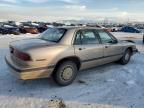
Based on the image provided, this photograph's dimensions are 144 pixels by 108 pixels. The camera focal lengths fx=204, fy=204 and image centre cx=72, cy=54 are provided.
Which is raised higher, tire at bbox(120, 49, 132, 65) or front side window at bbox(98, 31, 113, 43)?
front side window at bbox(98, 31, 113, 43)

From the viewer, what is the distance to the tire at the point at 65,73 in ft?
16.8

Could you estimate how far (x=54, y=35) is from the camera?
5664 millimetres

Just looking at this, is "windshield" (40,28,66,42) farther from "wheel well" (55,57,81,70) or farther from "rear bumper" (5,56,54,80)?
"rear bumper" (5,56,54,80)

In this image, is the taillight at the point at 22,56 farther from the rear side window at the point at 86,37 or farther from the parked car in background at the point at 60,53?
the rear side window at the point at 86,37

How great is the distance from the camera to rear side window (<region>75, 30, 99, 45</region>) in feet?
18.1

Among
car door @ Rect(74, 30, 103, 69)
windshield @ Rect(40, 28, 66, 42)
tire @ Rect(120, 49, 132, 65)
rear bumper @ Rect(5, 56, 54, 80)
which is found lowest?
tire @ Rect(120, 49, 132, 65)


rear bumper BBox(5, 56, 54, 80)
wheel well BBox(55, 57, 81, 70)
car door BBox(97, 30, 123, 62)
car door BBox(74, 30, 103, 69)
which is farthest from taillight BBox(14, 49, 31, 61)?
car door BBox(97, 30, 123, 62)

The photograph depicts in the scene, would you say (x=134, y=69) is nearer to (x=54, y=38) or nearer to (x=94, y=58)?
(x=94, y=58)

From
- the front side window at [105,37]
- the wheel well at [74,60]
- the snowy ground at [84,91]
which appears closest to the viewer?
the snowy ground at [84,91]

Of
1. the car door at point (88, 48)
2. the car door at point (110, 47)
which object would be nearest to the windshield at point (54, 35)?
the car door at point (88, 48)

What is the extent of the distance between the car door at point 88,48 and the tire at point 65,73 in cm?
35

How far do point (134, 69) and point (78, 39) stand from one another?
2.55 meters

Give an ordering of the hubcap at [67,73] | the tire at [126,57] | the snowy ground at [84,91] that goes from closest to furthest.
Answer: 1. the snowy ground at [84,91]
2. the hubcap at [67,73]
3. the tire at [126,57]

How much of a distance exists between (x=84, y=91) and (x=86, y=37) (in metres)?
1.58
